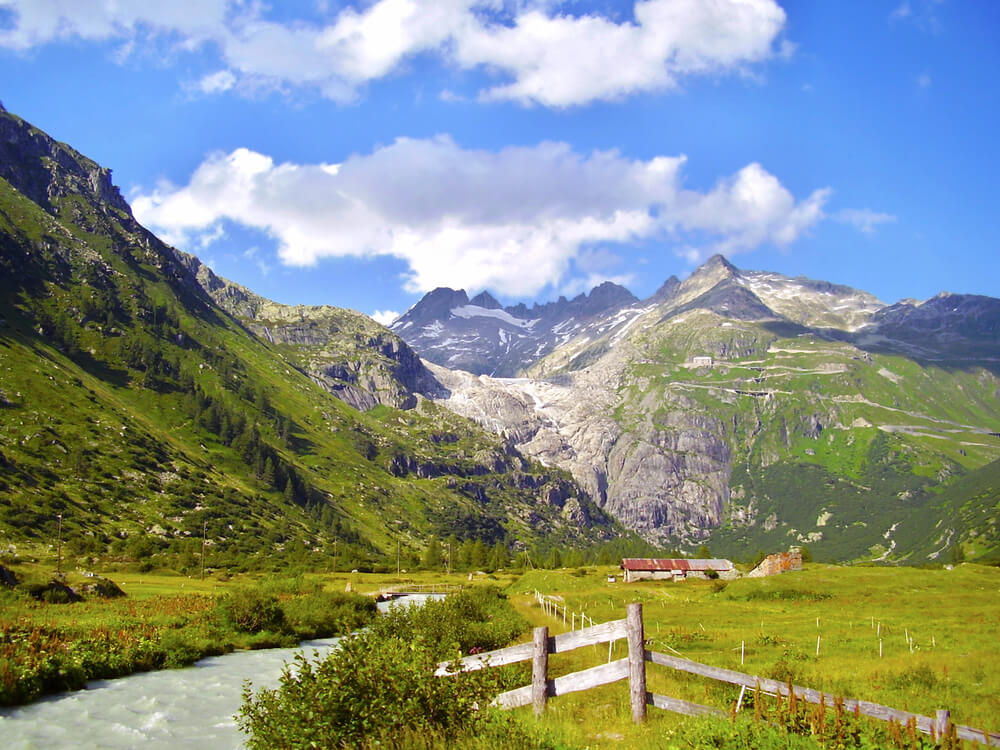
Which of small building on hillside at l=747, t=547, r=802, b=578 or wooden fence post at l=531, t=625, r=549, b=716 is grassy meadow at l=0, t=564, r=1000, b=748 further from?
small building on hillside at l=747, t=547, r=802, b=578

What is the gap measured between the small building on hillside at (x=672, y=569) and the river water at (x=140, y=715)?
12053 centimetres

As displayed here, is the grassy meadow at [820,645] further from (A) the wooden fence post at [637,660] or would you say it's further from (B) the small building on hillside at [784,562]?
(B) the small building on hillside at [784,562]

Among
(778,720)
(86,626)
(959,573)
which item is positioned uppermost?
(778,720)

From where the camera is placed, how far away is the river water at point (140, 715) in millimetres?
27484

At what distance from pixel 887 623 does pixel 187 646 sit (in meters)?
49.6

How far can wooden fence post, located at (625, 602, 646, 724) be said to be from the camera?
15.2 metres

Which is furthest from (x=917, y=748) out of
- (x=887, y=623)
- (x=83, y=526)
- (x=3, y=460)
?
(x=3, y=460)


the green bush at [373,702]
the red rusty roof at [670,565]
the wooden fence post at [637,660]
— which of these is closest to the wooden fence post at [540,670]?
the green bush at [373,702]

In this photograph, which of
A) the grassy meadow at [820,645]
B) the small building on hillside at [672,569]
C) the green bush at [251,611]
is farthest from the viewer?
the small building on hillside at [672,569]

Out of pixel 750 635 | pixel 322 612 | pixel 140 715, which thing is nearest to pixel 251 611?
pixel 322 612

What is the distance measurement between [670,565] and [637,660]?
163897 millimetres

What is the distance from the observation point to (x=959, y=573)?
92.8 meters

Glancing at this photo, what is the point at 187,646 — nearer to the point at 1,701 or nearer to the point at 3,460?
the point at 1,701

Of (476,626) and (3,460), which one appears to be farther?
(3,460)
